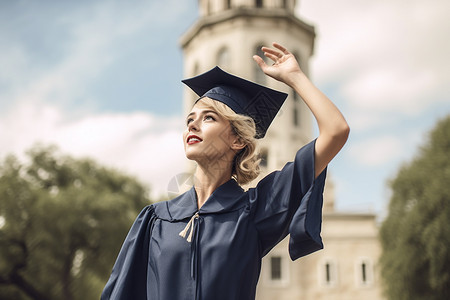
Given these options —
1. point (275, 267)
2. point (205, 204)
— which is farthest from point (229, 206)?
point (275, 267)

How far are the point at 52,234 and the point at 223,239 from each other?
21666 millimetres

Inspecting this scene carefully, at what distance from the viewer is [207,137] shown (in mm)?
2844

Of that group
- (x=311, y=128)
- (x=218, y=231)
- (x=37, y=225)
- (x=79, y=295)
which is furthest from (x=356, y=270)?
(x=218, y=231)

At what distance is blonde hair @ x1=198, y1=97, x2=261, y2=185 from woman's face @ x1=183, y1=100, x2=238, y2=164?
38 mm

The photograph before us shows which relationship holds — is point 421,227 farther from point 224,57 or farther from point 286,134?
point 224,57

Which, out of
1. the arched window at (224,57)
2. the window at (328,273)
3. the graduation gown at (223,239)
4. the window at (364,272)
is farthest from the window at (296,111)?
the graduation gown at (223,239)

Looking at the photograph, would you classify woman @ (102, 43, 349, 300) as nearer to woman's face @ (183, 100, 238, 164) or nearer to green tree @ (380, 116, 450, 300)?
woman's face @ (183, 100, 238, 164)

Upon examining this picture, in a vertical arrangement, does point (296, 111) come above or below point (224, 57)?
below

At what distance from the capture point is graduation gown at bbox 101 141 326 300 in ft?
8.27

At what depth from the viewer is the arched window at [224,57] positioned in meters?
34.5

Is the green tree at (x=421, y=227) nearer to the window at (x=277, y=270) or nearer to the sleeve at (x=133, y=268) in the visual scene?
the window at (x=277, y=270)

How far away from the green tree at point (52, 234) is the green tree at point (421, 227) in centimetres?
1240

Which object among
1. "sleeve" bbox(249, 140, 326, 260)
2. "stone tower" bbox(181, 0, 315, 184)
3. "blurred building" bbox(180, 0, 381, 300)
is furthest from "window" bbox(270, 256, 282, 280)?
"sleeve" bbox(249, 140, 326, 260)

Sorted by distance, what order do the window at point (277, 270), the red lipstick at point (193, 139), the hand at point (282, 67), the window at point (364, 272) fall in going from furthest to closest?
the window at point (364, 272), the window at point (277, 270), the red lipstick at point (193, 139), the hand at point (282, 67)
